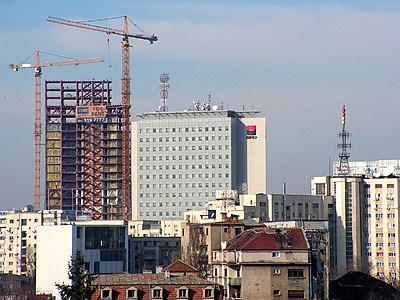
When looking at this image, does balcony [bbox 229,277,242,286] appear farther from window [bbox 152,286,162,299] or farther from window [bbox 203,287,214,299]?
window [bbox 152,286,162,299]

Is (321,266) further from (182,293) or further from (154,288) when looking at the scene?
(154,288)

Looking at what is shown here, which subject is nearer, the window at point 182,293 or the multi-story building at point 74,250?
the window at point 182,293

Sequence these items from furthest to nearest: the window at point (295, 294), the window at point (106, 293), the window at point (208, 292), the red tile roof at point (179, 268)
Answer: the red tile roof at point (179, 268) < the window at point (295, 294) < the window at point (208, 292) < the window at point (106, 293)

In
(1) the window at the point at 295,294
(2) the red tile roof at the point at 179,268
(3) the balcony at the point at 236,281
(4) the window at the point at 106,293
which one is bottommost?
(1) the window at the point at 295,294

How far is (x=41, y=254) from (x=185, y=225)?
25523 millimetres

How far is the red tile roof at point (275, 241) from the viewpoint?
389 feet

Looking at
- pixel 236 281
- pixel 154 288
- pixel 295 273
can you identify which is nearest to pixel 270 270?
pixel 295 273

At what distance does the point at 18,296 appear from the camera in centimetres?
15612

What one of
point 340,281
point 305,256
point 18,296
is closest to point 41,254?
point 18,296

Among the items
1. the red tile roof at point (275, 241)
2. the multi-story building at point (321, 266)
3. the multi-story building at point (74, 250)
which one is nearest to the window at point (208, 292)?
the red tile roof at point (275, 241)

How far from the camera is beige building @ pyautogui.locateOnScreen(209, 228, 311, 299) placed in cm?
11831

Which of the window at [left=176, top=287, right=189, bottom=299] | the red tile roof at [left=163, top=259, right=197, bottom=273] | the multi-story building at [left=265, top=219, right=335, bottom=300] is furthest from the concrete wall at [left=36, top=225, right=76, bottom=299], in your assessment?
the window at [left=176, top=287, right=189, bottom=299]

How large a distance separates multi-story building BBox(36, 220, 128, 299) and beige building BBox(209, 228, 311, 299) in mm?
48852

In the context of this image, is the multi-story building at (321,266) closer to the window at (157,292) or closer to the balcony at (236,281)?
the balcony at (236,281)
